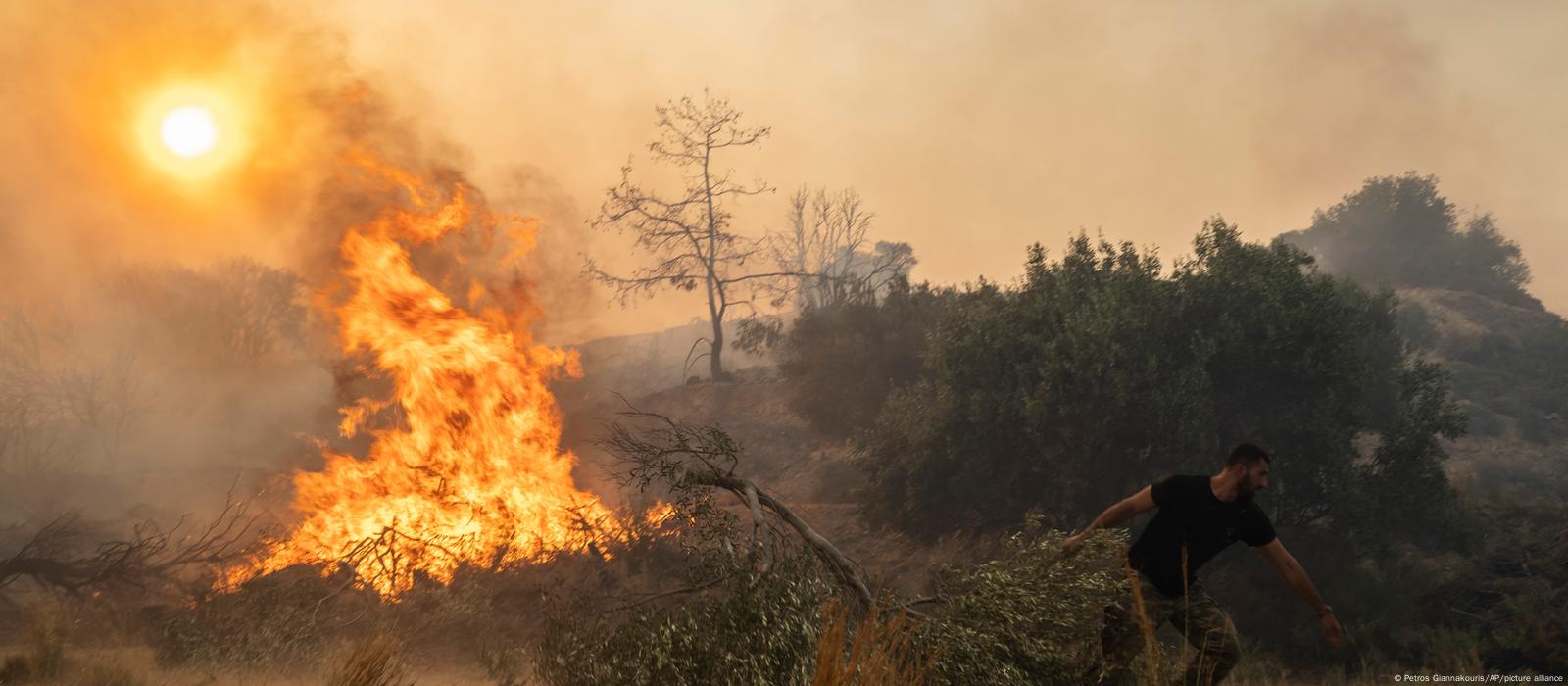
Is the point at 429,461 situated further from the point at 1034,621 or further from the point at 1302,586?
the point at 1302,586

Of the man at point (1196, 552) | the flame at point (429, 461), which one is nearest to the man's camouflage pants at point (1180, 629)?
the man at point (1196, 552)

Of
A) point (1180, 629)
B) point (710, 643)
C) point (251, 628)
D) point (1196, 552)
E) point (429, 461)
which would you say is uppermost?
point (429, 461)

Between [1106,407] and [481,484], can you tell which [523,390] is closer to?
[481,484]

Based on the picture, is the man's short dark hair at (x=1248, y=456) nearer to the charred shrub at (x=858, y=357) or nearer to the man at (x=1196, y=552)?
the man at (x=1196, y=552)

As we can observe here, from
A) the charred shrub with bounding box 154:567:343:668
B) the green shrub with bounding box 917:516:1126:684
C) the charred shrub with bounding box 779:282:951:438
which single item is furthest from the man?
the charred shrub with bounding box 779:282:951:438

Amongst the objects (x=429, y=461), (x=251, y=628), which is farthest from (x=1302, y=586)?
(x=429, y=461)

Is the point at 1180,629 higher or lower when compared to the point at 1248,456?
lower

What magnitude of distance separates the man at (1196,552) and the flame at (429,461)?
11906 mm

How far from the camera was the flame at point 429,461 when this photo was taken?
48.8 ft

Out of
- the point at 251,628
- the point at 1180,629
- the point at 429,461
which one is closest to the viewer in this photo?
the point at 1180,629

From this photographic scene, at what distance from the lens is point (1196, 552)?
6738 millimetres

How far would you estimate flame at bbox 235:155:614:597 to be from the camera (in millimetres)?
14867

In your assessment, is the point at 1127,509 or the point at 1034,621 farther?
the point at 1034,621

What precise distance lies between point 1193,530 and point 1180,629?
926 millimetres
